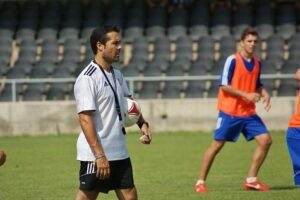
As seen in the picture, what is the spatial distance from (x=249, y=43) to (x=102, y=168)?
5.48m

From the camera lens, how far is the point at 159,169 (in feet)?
51.7

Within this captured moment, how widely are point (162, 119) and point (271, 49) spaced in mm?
5233

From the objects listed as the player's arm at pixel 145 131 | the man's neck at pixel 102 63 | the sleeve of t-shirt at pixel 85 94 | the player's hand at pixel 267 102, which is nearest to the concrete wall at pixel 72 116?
the player's hand at pixel 267 102

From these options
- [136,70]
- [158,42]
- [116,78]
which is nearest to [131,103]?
[116,78]

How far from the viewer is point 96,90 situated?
315 inches

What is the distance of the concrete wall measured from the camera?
74.2ft

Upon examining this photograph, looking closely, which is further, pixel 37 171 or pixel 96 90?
pixel 37 171

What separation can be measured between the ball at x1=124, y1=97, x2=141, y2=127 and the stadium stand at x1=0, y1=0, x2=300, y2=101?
1466 centimetres

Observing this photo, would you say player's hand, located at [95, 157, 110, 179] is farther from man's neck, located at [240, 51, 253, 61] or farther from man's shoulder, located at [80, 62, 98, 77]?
man's neck, located at [240, 51, 253, 61]

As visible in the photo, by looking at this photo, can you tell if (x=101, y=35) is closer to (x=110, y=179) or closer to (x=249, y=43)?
(x=110, y=179)

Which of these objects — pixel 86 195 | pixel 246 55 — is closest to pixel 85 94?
pixel 86 195

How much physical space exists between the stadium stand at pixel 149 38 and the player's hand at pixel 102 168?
1525 cm

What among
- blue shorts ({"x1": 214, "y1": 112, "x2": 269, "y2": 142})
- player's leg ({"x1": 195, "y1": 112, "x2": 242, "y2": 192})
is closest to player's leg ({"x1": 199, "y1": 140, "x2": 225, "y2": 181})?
player's leg ({"x1": 195, "y1": 112, "x2": 242, "y2": 192})

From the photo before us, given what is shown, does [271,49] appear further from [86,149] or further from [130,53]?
[86,149]
